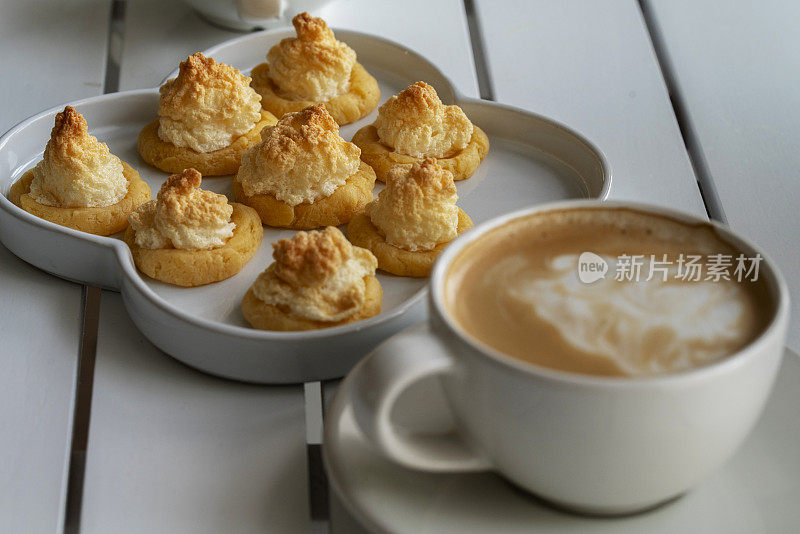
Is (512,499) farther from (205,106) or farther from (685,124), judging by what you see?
(685,124)

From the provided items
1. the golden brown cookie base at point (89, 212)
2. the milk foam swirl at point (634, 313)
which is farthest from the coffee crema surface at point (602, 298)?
the golden brown cookie base at point (89, 212)

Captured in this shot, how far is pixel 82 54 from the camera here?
1.70 meters

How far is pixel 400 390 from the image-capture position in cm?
72

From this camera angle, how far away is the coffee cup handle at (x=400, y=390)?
0.71 meters

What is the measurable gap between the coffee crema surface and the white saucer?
14 cm

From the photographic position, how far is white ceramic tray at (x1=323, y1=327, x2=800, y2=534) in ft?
2.52

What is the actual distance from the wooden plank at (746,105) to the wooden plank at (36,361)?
0.83 metres

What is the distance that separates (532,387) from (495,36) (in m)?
1.21

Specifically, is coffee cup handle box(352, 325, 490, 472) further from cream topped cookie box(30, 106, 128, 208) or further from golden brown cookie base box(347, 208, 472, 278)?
cream topped cookie box(30, 106, 128, 208)

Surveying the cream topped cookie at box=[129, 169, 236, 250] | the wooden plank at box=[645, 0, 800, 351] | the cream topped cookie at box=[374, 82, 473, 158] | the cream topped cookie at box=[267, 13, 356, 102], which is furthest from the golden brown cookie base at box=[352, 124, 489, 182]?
the wooden plank at box=[645, 0, 800, 351]

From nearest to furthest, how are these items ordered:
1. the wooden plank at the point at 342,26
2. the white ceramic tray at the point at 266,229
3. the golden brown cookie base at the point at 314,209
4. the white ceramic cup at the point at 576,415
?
the white ceramic cup at the point at 576,415
the white ceramic tray at the point at 266,229
the golden brown cookie base at the point at 314,209
the wooden plank at the point at 342,26

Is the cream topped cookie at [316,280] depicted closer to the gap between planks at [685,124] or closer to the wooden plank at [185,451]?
the wooden plank at [185,451]

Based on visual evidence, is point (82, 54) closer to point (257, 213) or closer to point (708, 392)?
point (257, 213)

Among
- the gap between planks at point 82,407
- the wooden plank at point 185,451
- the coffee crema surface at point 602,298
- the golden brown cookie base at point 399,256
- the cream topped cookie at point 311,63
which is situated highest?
the coffee crema surface at point 602,298
